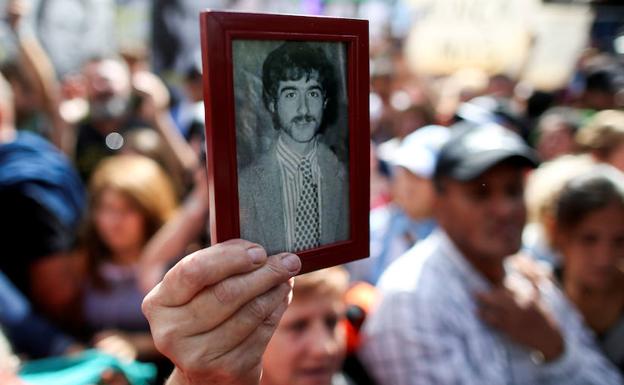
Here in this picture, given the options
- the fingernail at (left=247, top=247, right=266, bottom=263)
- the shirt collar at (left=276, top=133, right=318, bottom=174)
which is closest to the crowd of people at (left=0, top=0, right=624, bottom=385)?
the fingernail at (left=247, top=247, right=266, bottom=263)

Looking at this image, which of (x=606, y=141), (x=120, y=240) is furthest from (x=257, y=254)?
(x=606, y=141)

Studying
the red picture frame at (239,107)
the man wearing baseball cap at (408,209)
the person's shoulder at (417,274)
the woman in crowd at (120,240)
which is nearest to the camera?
the red picture frame at (239,107)

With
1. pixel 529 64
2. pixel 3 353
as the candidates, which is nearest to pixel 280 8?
pixel 529 64

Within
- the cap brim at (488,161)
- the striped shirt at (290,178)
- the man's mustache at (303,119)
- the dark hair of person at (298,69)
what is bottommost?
the cap brim at (488,161)

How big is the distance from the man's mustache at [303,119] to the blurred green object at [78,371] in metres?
1.02

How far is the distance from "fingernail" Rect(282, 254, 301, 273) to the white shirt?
987 millimetres

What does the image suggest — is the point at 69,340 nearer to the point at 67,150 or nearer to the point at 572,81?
the point at 67,150

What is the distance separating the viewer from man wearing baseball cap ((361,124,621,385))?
183 cm

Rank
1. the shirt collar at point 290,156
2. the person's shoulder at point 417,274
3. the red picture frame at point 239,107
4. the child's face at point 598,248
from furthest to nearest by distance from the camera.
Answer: the child's face at point 598,248, the person's shoulder at point 417,274, the shirt collar at point 290,156, the red picture frame at point 239,107

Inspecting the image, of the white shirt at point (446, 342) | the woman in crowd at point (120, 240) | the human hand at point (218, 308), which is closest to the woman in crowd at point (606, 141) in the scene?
the white shirt at point (446, 342)

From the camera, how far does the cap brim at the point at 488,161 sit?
2.00m

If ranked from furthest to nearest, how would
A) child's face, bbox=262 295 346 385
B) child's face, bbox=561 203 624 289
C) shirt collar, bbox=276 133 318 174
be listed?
child's face, bbox=561 203 624 289, child's face, bbox=262 295 346 385, shirt collar, bbox=276 133 318 174

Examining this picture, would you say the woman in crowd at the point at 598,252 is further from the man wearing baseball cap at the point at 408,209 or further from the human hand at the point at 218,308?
the human hand at the point at 218,308

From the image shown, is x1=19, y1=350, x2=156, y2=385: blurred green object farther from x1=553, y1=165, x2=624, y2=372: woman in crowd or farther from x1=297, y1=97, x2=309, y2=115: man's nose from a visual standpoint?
x1=553, y1=165, x2=624, y2=372: woman in crowd
